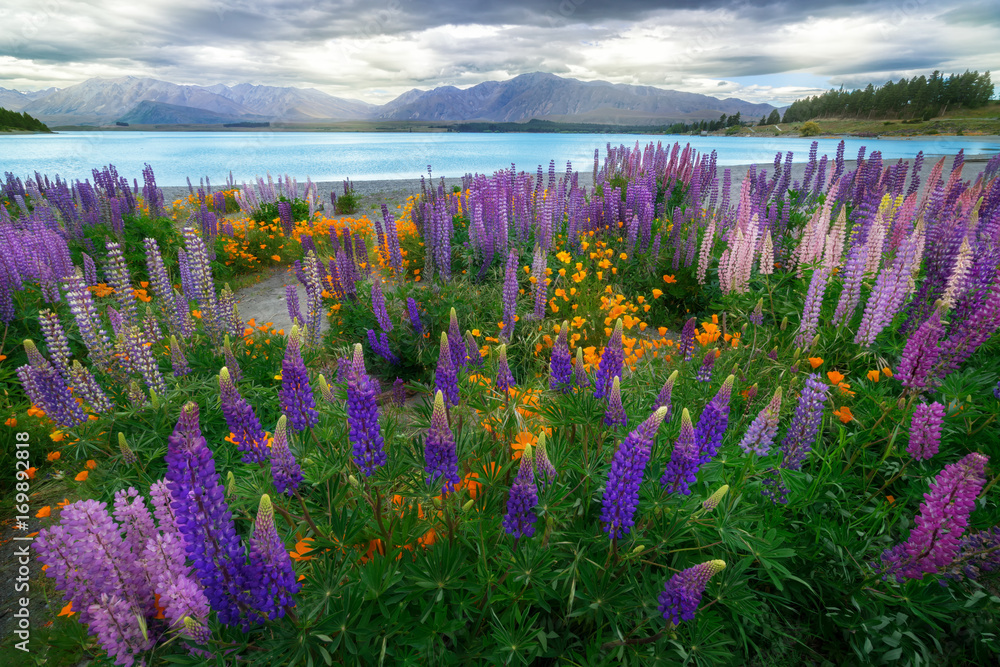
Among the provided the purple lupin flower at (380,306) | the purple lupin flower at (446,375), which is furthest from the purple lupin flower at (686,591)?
the purple lupin flower at (380,306)

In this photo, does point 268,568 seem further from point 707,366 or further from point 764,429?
point 707,366

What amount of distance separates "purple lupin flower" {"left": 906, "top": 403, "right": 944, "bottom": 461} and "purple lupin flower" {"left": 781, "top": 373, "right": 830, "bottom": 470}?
1.50 ft

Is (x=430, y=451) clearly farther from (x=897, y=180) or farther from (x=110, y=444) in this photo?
(x=897, y=180)

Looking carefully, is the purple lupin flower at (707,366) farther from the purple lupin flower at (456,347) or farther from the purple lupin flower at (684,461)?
the purple lupin flower at (456,347)

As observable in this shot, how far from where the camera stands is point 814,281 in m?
4.25

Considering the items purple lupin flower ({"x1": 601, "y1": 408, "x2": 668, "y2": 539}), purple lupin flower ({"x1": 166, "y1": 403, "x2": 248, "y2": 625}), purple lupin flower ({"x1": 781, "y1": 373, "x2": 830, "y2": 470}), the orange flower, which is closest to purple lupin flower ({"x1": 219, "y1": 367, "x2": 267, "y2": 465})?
purple lupin flower ({"x1": 166, "y1": 403, "x2": 248, "y2": 625})

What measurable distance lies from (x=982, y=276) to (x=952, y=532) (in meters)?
2.91

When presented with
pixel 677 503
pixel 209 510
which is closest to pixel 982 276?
pixel 677 503

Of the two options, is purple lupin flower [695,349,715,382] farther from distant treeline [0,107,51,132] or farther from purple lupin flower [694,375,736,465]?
distant treeline [0,107,51,132]

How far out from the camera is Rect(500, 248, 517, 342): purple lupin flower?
16.9ft

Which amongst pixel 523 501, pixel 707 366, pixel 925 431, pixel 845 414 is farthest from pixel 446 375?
pixel 845 414

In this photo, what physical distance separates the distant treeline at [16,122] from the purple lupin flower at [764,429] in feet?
234

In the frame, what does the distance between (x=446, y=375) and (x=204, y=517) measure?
1320mm

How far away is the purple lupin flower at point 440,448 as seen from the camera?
6.66 feet
